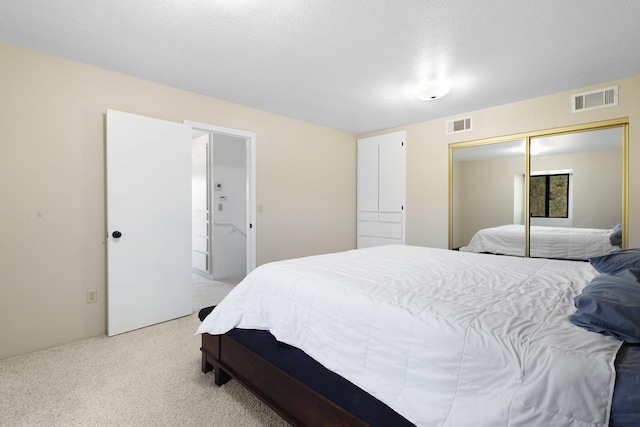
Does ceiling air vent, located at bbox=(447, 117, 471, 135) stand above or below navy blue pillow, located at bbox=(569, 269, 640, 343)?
above

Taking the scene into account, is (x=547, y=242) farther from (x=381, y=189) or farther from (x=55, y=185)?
(x=55, y=185)

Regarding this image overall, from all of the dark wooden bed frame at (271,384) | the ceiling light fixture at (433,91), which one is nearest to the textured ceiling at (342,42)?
the ceiling light fixture at (433,91)

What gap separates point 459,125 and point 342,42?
2429 millimetres

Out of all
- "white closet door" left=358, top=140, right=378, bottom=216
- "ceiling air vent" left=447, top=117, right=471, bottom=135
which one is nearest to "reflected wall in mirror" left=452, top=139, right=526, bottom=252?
"ceiling air vent" left=447, top=117, right=471, bottom=135

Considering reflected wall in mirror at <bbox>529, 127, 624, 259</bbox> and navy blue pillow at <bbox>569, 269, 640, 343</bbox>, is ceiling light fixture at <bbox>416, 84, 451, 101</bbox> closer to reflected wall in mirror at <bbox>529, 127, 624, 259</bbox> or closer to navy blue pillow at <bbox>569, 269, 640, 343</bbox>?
reflected wall in mirror at <bbox>529, 127, 624, 259</bbox>

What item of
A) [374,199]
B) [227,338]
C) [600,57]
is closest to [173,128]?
[227,338]

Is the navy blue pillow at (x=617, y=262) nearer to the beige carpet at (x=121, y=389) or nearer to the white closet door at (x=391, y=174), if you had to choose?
the beige carpet at (x=121, y=389)

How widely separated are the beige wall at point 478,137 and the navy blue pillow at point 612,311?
2746 millimetres

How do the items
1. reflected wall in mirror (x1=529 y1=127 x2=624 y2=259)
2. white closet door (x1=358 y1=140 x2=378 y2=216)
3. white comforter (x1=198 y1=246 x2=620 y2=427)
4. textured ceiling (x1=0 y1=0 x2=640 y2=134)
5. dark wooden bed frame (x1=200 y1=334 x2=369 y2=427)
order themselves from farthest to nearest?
white closet door (x1=358 y1=140 x2=378 y2=216)
reflected wall in mirror (x1=529 y1=127 x2=624 y2=259)
textured ceiling (x1=0 y1=0 x2=640 y2=134)
dark wooden bed frame (x1=200 y1=334 x2=369 y2=427)
white comforter (x1=198 y1=246 x2=620 y2=427)

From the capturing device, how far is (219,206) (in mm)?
4738

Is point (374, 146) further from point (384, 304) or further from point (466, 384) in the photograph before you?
point (466, 384)

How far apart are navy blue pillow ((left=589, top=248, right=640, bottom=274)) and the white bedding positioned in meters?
1.76

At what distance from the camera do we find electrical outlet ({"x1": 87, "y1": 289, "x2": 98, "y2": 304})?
105 inches

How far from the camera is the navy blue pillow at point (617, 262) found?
1.62 metres
